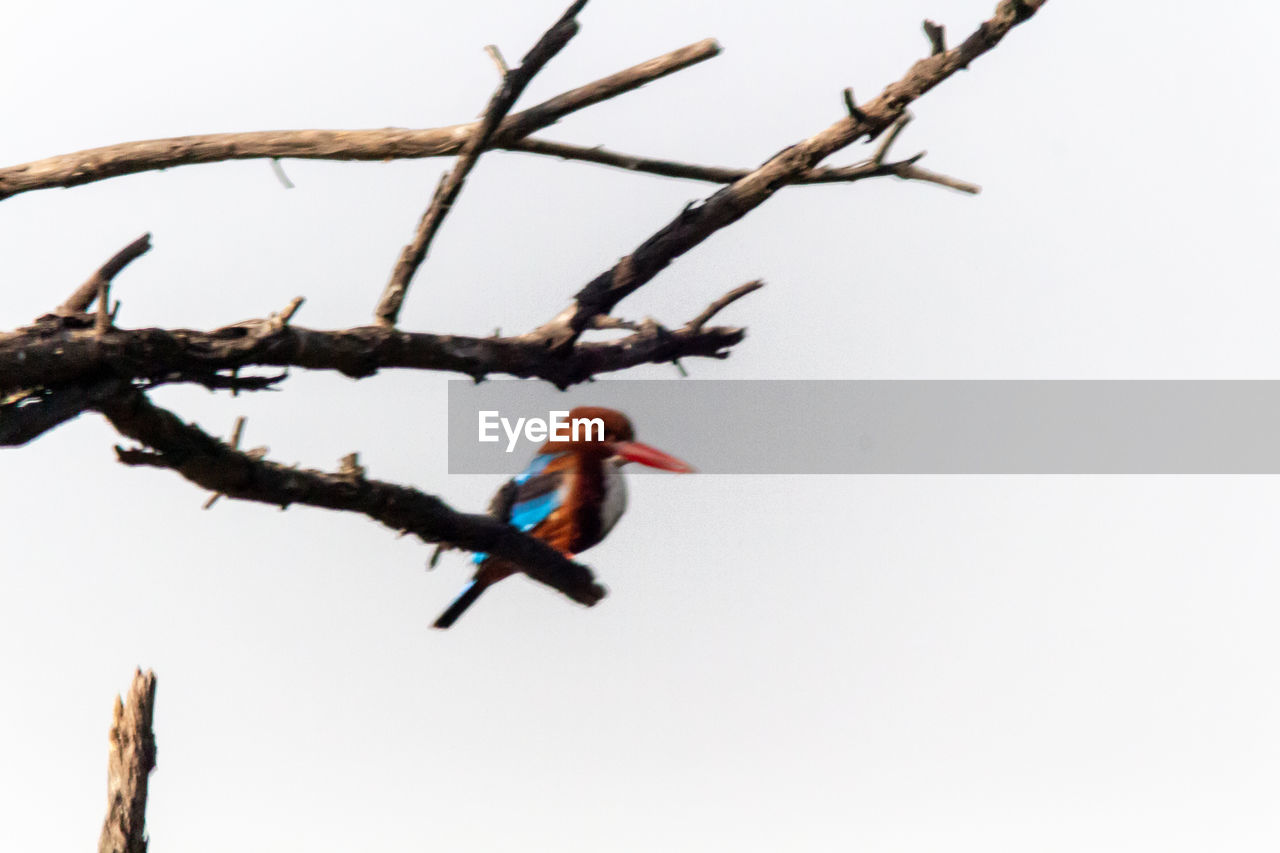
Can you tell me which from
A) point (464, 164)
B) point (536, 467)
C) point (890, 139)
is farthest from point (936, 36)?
point (536, 467)

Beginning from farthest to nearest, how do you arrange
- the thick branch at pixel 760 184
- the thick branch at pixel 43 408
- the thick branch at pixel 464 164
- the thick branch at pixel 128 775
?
the thick branch at pixel 760 184, the thick branch at pixel 128 775, the thick branch at pixel 464 164, the thick branch at pixel 43 408

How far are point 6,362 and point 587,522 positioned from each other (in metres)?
2.52

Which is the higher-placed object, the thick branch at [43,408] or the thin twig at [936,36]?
the thin twig at [936,36]

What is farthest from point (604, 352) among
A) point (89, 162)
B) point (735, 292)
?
point (89, 162)

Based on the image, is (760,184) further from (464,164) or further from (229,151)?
(229,151)

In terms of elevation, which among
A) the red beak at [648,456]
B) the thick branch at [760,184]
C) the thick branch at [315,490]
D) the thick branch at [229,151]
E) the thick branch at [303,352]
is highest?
the thick branch at [229,151]

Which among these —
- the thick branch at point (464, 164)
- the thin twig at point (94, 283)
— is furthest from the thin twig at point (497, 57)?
the thin twig at point (94, 283)

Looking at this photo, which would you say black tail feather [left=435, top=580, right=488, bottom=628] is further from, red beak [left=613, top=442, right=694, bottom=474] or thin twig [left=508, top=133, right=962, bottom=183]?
thin twig [left=508, top=133, right=962, bottom=183]

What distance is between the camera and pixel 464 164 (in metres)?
3.68

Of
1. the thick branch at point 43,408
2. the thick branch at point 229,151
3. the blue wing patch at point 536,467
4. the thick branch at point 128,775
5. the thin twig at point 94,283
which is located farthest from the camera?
the blue wing patch at point 536,467

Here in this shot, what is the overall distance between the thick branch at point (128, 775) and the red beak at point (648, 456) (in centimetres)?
198

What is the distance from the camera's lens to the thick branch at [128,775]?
148 inches

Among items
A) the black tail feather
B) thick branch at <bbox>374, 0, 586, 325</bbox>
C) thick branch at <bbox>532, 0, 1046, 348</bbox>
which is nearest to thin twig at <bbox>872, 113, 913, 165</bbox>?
thick branch at <bbox>532, 0, 1046, 348</bbox>

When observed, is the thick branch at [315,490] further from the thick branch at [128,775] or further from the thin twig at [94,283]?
the thick branch at [128,775]
